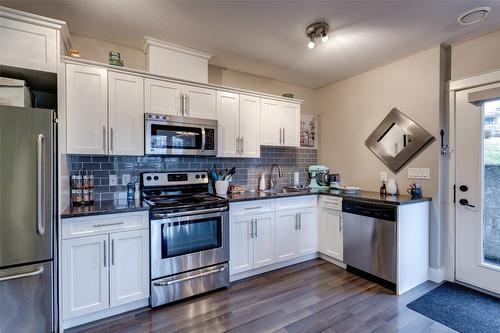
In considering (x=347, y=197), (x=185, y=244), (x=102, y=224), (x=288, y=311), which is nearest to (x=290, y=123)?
(x=347, y=197)

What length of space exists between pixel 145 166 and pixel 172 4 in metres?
1.64

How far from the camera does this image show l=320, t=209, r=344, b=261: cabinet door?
10.1ft

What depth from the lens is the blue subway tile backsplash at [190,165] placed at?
2553mm

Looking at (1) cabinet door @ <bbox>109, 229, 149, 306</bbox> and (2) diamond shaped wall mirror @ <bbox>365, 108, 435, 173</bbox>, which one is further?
(2) diamond shaped wall mirror @ <bbox>365, 108, 435, 173</bbox>

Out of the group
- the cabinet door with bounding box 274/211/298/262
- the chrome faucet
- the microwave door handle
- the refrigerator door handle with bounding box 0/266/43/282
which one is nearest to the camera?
the refrigerator door handle with bounding box 0/266/43/282

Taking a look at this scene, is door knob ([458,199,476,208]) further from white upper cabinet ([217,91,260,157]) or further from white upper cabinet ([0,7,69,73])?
white upper cabinet ([0,7,69,73])

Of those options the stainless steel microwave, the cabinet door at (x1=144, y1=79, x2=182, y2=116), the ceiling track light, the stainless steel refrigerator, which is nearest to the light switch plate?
the ceiling track light

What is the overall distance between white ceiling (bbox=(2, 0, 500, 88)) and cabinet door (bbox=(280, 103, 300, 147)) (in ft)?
2.19

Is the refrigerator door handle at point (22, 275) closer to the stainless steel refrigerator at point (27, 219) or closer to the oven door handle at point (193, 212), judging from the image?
the stainless steel refrigerator at point (27, 219)

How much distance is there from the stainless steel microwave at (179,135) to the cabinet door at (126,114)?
0.30ft

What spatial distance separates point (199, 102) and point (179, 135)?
0.46 meters

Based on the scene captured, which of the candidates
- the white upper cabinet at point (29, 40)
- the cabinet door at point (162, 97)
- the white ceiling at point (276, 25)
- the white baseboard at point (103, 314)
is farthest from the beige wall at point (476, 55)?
the white baseboard at point (103, 314)

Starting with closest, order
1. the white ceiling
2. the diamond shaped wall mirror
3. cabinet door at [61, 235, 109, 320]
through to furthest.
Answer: cabinet door at [61, 235, 109, 320] → the white ceiling → the diamond shaped wall mirror

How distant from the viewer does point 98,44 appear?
2.61 metres
